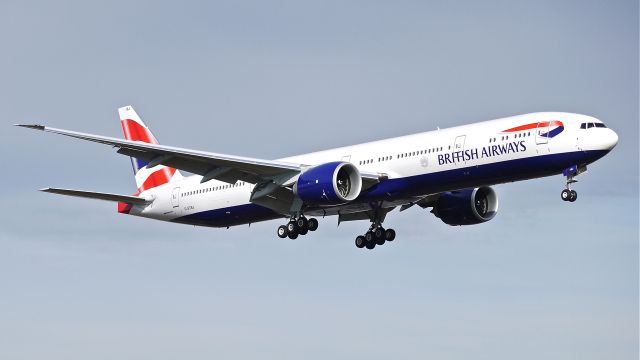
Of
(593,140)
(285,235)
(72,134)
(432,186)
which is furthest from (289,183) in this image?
(593,140)

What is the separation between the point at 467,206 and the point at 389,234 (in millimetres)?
3969

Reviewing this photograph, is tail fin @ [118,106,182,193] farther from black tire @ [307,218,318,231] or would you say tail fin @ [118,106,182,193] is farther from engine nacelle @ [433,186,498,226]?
engine nacelle @ [433,186,498,226]

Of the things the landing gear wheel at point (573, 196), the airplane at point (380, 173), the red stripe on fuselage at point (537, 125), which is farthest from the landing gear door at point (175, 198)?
the landing gear wheel at point (573, 196)

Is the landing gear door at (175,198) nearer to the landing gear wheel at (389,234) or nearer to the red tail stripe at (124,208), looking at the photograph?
the red tail stripe at (124,208)

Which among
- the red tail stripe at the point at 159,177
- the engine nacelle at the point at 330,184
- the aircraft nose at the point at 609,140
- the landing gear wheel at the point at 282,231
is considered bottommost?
the landing gear wheel at the point at 282,231

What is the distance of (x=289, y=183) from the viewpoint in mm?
52656

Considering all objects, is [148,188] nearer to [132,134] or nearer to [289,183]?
[132,134]

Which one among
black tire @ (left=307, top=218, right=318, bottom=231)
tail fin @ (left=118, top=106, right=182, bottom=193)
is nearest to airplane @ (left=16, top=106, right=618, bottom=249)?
black tire @ (left=307, top=218, right=318, bottom=231)

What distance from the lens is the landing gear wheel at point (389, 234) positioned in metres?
57.3

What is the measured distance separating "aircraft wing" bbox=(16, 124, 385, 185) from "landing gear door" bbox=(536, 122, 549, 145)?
7110mm

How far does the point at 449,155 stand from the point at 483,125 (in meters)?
1.96

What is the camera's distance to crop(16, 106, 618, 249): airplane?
47.6 metres

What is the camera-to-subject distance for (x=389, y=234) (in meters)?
57.3

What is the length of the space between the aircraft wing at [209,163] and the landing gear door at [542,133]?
23.3 feet
